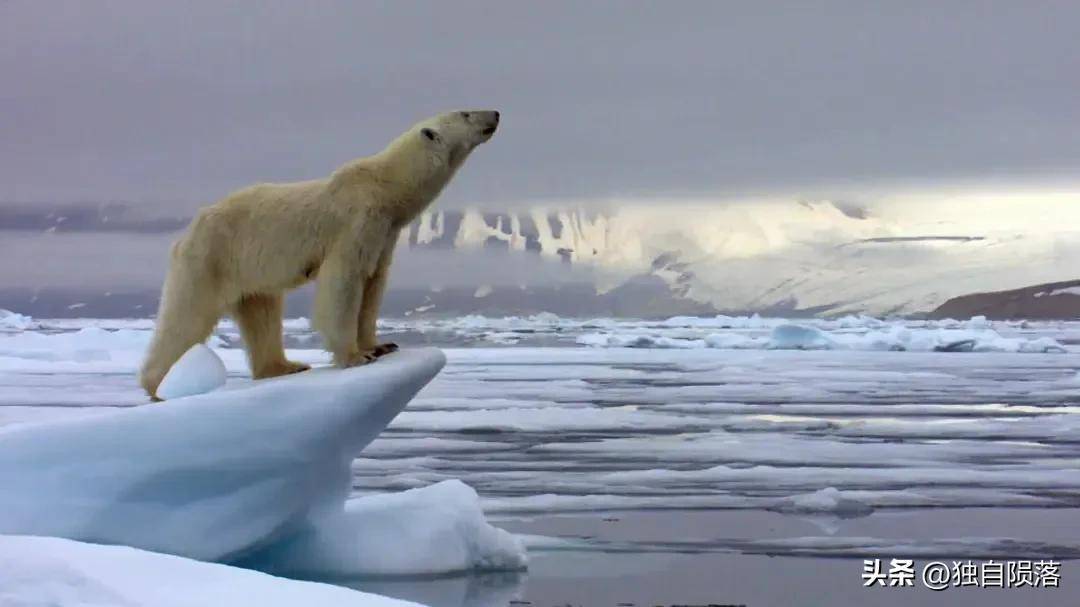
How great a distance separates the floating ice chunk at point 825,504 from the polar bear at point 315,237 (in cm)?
247

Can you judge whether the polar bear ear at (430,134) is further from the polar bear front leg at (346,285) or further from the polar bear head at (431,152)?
the polar bear front leg at (346,285)

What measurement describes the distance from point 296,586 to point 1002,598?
2444 mm

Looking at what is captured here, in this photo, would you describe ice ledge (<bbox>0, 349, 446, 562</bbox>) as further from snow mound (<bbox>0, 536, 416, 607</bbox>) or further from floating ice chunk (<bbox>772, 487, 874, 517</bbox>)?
floating ice chunk (<bbox>772, 487, 874, 517</bbox>)

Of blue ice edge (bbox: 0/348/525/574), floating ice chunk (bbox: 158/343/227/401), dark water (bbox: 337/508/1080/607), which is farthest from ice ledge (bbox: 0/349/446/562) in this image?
dark water (bbox: 337/508/1080/607)

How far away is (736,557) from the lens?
4.31 meters

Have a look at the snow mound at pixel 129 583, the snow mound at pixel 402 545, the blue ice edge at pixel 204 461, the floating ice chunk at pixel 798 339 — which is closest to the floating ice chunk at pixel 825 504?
the snow mound at pixel 402 545

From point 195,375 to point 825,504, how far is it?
3.18 meters

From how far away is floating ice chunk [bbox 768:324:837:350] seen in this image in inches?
745

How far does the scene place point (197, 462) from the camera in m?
3.35

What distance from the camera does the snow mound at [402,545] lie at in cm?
402

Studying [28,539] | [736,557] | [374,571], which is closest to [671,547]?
[736,557]

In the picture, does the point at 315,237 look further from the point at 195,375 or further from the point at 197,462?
the point at 197,462

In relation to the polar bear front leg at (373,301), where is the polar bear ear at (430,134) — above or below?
above

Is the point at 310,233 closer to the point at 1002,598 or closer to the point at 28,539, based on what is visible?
the point at 28,539
